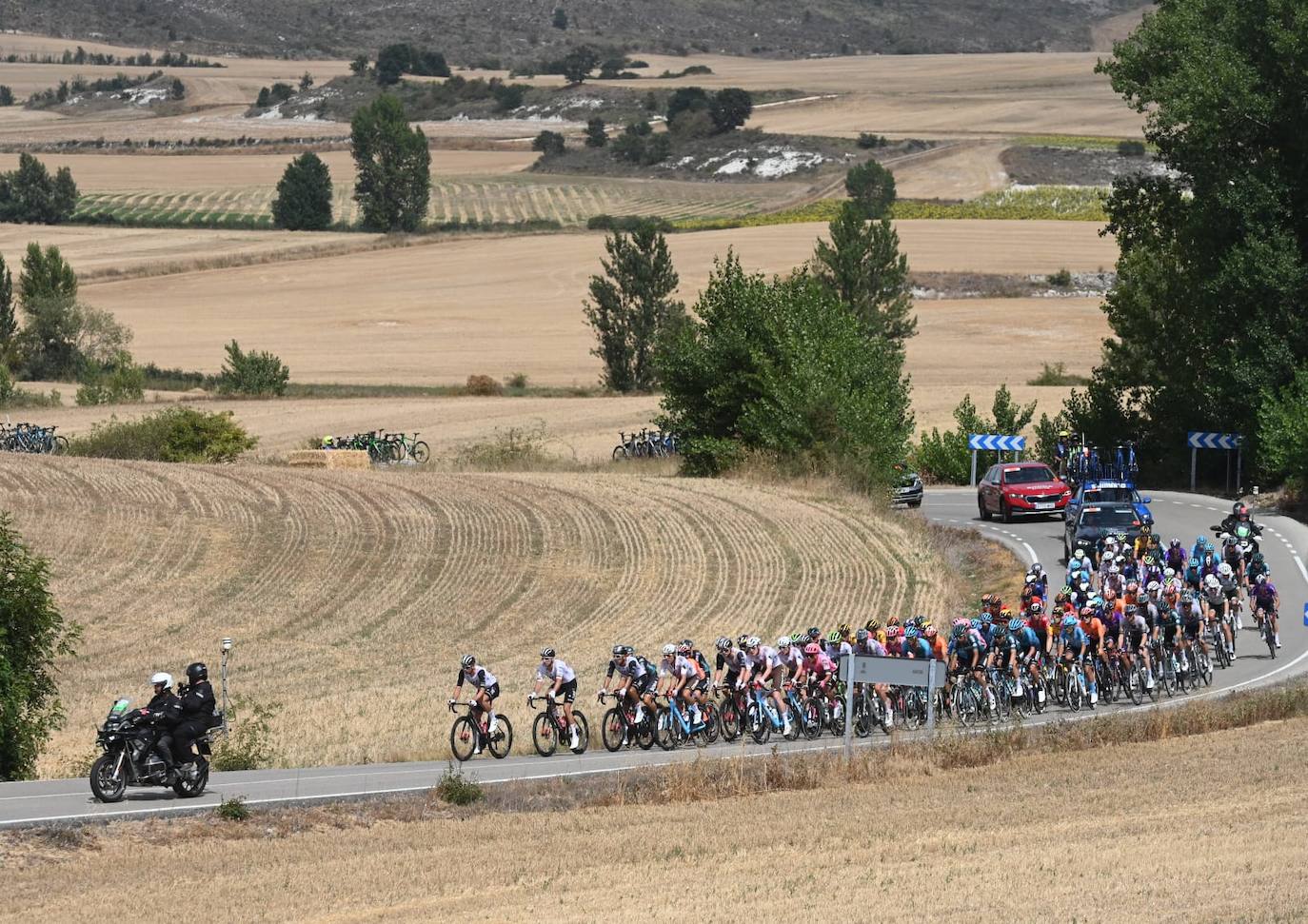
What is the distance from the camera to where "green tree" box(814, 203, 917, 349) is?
271 ft

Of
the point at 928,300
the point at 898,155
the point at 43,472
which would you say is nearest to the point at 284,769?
the point at 43,472

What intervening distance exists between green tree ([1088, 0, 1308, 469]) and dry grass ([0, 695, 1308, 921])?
106 ft

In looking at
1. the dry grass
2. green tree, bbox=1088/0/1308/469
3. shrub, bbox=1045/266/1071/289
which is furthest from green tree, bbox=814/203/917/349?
the dry grass

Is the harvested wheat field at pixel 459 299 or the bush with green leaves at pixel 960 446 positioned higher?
the harvested wheat field at pixel 459 299

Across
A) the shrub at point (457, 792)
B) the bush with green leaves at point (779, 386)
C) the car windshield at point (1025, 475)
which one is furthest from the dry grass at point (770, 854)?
the bush with green leaves at point (779, 386)

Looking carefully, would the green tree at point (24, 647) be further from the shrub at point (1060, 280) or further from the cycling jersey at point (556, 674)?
the shrub at point (1060, 280)

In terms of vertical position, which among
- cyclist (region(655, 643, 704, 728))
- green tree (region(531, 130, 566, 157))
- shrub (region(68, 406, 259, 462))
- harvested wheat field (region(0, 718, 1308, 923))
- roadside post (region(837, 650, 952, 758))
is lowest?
harvested wheat field (region(0, 718, 1308, 923))

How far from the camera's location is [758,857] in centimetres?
1909

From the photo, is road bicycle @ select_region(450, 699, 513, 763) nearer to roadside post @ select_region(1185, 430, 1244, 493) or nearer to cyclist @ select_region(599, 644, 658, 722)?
cyclist @ select_region(599, 644, 658, 722)

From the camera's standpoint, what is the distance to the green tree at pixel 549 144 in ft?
561

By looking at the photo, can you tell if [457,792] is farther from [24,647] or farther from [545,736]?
[24,647]

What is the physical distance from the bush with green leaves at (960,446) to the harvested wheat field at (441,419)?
10.5 metres

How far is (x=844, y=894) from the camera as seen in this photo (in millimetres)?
17344

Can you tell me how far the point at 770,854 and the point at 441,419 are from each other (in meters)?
53.5
